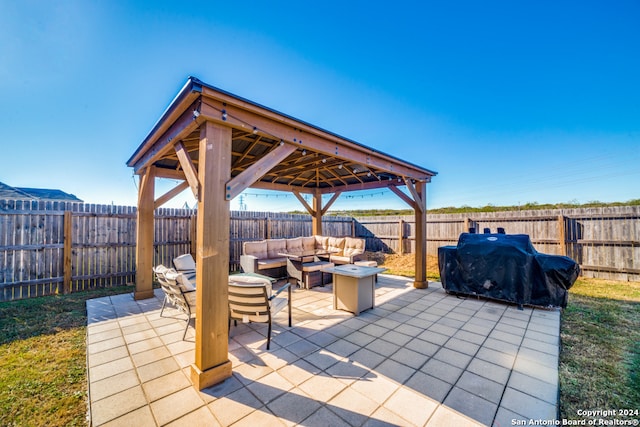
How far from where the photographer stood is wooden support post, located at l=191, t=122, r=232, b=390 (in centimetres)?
229

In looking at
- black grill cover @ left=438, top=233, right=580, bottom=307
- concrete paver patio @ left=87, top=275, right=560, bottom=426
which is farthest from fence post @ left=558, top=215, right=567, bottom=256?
concrete paver patio @ left=87, top=275, right=560, bottom=426

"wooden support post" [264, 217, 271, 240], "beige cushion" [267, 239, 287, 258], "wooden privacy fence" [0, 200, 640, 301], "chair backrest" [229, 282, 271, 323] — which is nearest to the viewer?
"chair backrest" [229, 282, 271, 323]

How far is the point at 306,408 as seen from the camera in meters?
1.94

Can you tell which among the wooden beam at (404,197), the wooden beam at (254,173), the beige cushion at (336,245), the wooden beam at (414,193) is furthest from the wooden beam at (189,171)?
the beige cushion at (336,245)

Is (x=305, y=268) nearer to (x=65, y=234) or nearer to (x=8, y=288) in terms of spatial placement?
(x=65, y=234)

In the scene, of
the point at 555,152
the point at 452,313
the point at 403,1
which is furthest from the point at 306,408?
the point at 555,152

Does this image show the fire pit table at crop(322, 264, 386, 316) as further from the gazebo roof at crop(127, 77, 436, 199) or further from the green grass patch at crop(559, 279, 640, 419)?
the green grass patch at crop(559, 279, 640, 419)

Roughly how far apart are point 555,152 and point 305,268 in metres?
13.7

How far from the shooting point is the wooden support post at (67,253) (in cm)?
524

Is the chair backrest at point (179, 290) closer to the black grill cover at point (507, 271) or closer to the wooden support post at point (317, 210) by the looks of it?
the black grill cover at point (507, 271)

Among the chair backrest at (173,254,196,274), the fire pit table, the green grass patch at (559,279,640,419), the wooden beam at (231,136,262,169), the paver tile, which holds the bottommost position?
the green grass patch at (559,279,640,419)

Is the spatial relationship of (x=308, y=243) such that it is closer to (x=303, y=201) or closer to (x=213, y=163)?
(x=303, y=201)

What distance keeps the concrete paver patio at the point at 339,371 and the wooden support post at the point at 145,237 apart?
0.70m

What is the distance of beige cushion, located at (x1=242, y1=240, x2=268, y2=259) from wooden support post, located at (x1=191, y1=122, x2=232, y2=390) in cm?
424
